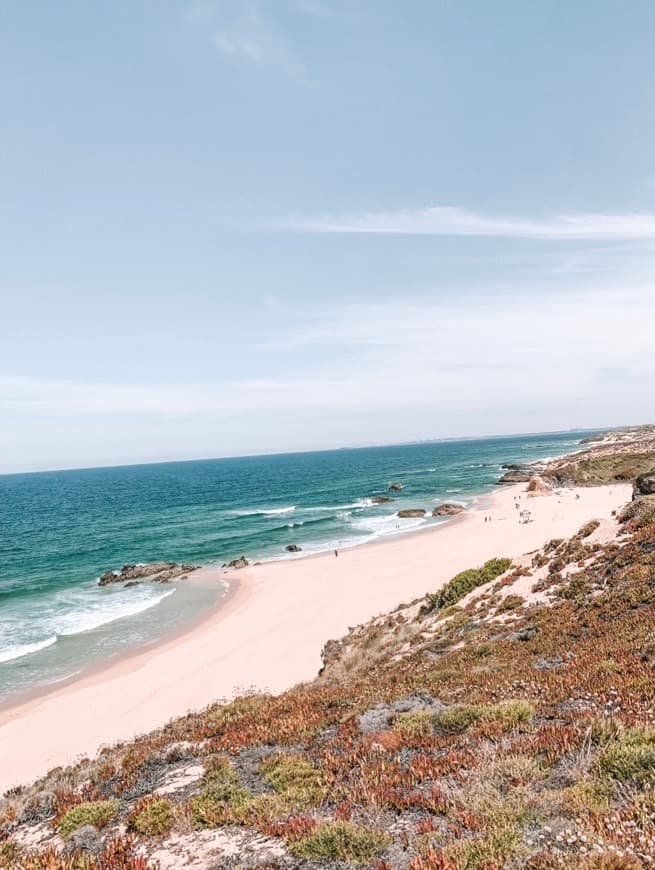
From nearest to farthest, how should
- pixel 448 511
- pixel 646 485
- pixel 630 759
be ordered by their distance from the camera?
pixel 630 759
pixel 646 485
pixel 448 511

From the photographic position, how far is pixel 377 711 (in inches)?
409

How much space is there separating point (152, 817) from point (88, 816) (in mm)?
1370

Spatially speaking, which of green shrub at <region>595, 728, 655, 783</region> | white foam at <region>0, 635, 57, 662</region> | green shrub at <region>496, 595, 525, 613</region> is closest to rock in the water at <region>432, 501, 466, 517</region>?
green shrub at <region>496, 595, 525, 613</region>

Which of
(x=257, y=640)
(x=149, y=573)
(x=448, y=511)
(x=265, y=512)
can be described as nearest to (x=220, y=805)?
(x=257, y=640)

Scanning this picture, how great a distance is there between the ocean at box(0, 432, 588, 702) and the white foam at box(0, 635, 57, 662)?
67 millimetres

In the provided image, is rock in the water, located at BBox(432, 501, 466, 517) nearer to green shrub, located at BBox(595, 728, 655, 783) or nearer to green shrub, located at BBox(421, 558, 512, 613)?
green shrub, located at BBox(421, 558, 512, 613)

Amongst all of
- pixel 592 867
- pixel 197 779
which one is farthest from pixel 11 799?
pixel 592 867

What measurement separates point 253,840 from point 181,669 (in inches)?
828

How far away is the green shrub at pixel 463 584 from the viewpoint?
74.3 feet

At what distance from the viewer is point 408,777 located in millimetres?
7309

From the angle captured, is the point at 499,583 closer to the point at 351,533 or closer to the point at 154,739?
the point at 154,739

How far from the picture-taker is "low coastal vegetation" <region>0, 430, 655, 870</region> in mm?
5539

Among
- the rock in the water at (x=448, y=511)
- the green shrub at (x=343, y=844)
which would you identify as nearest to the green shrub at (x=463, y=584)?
the green shrub at (x=343, y=844)

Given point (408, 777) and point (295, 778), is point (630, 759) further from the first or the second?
point (295, 778)
